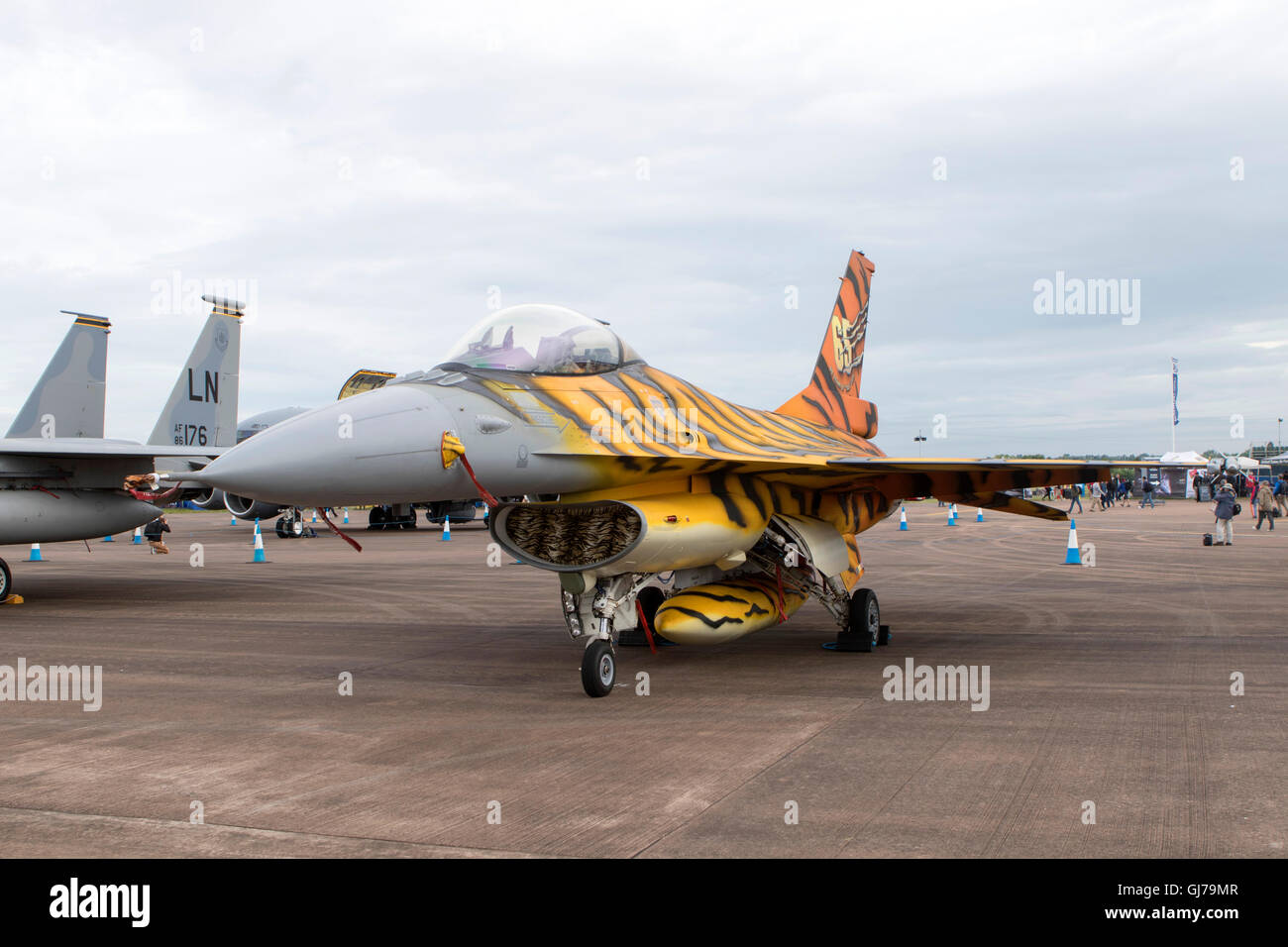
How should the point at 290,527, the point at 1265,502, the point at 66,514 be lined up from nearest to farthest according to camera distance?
the point at 66,514 < the point at 1265,502 < the point at 290,527

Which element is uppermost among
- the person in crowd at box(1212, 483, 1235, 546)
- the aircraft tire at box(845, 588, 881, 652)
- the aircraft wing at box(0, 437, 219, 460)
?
the aircraft wing at box(0, 437, 219, 460)

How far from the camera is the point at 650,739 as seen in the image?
5949 mm

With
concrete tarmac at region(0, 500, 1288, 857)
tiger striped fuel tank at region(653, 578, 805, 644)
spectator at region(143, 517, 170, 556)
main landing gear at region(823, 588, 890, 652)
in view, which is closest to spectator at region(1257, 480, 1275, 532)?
concrete tarmac at region(0, 500, 1288, 857)

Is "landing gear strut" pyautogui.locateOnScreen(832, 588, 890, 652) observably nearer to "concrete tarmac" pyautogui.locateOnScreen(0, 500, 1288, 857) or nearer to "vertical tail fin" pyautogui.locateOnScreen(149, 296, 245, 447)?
"concrete tarmac" pyautogui.locateOnScreen(0, 500, 1288, 857)

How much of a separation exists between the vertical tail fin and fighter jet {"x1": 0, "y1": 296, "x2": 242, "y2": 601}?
2cm

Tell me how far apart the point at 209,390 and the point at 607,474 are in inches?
617

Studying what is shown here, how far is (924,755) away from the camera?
5.43m

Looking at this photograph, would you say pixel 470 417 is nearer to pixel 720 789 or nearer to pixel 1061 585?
pixel 720 789

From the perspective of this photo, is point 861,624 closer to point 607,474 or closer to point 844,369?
point 607,474

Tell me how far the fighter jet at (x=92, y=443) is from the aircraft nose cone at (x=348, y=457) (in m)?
5.23

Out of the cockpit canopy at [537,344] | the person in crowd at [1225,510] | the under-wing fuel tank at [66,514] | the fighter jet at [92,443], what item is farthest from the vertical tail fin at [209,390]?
the person in crowd at [1225,510]

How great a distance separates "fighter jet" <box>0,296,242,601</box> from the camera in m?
13.6

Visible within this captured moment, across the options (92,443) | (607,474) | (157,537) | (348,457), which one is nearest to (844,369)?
(607,474)
